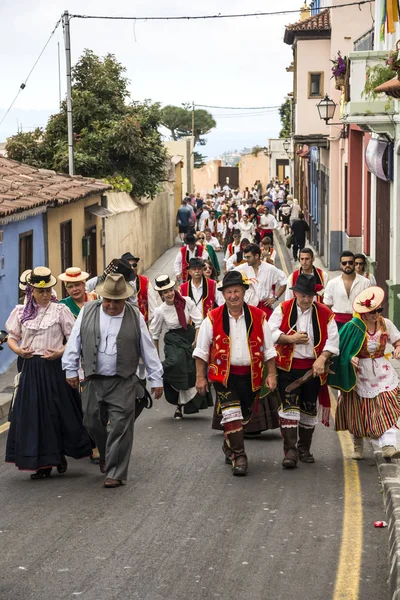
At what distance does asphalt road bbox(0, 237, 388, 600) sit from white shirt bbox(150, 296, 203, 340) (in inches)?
85.2

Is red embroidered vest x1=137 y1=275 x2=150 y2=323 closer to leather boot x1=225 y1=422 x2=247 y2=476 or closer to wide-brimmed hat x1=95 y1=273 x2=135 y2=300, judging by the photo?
leather boot x1=225 y1=422 x2=247 y2=476

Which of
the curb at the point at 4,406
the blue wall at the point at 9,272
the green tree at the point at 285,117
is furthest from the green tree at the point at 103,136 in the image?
the green tree at the point at 285,117

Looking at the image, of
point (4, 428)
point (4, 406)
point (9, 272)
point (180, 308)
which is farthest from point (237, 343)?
point (9, 272)

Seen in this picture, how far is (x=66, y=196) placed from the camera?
1997 centimetres

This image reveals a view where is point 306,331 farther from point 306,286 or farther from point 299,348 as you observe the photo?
point 306,286

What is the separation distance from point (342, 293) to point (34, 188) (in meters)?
7.83

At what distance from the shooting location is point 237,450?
31.9 feet

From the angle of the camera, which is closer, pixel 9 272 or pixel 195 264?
pixel 195 264

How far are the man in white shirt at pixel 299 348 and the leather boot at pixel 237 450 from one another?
1.45 feet

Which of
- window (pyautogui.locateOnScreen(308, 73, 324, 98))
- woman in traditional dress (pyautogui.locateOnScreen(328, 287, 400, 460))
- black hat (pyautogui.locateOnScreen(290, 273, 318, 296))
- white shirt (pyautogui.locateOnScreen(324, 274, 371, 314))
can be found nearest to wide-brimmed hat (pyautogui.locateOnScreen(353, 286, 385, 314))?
woman in traditional dress (pyautogui.locateOnScreen(328, 287, 400, 460))

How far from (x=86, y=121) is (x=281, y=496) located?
2340 cm

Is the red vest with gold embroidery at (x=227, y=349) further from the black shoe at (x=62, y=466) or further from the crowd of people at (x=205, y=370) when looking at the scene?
the black shoe at (x=62, y=466)

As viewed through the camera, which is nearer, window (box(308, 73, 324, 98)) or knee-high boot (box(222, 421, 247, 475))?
knee-high boot (box(222, 421, 247, 475))

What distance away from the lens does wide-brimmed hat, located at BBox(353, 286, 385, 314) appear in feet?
32.2
